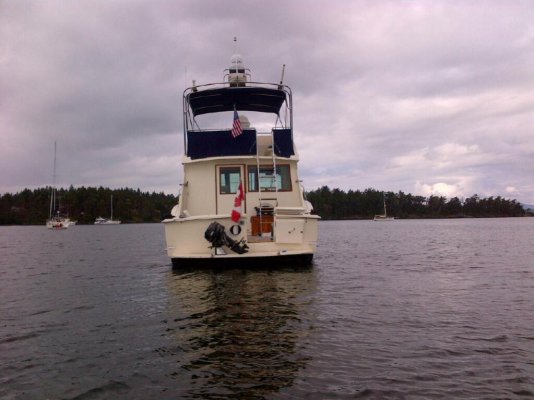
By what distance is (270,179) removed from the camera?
1842 centimetres

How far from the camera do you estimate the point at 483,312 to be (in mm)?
9891

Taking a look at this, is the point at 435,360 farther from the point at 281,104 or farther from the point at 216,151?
the point at 281,104

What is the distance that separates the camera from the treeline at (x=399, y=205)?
174 meters

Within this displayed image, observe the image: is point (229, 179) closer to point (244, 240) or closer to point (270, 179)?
point (270, 179)

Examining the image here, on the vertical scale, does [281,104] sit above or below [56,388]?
above

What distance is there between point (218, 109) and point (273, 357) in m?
16.2

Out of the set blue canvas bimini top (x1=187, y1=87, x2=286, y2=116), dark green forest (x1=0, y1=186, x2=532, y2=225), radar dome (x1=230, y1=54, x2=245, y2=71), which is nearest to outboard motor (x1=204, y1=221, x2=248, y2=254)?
blue canvas bimini top (x1=187, y1=87, x2=286, y2=116)

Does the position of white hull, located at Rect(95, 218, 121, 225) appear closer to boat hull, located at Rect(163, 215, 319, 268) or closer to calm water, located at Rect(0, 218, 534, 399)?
calm water, located at Rect(0, 218, 534, 399)

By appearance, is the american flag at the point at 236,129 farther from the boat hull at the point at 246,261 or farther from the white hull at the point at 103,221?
the white hull at the point at 103,221

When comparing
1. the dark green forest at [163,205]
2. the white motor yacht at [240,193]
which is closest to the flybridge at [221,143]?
the white motor yacht at [240,193]

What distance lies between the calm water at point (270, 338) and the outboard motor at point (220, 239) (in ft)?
3.42

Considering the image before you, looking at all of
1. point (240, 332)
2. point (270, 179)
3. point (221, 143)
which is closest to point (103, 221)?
point (221, 143)

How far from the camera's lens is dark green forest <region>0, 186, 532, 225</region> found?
495 feet

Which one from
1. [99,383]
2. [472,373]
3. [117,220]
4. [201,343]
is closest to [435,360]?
[472,373]
